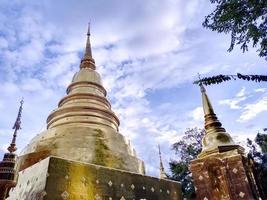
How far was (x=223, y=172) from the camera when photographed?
7.71m

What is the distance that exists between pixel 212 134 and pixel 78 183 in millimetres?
4659

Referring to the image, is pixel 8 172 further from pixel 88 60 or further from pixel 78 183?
pixel 88 60

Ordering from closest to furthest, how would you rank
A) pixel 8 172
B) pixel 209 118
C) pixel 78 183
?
1. pixel 8 172
2. pixel 78 183
3. pixel 209 118

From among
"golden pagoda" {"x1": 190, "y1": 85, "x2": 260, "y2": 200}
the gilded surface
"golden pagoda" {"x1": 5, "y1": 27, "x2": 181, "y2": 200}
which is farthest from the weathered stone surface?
the gilded surface

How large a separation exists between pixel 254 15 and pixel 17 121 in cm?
696

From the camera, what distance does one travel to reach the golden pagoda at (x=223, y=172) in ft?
24.2

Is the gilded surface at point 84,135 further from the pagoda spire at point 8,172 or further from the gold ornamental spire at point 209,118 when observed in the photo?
the gold ornamental spire at point 209,118

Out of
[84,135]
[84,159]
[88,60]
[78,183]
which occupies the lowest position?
[78,183]

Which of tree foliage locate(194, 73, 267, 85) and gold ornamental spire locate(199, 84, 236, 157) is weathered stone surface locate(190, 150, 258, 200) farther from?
tree foliage locate(194, 73, 267, 85)

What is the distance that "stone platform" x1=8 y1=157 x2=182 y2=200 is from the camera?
6.16 m

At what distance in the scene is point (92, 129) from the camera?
9.32 metres

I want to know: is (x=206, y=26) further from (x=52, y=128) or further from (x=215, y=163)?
(x=52, y=128)

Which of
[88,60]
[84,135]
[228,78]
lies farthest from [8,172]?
[88,60]

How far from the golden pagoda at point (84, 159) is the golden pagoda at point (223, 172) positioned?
4.12 feet
